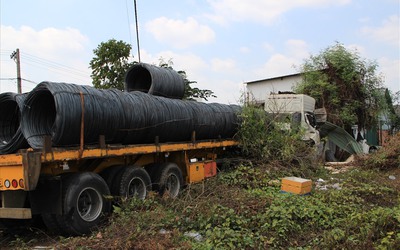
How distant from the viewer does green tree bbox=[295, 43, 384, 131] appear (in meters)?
19.4

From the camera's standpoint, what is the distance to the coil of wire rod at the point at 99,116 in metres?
5.78

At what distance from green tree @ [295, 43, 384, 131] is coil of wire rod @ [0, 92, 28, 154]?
15290 millimetres

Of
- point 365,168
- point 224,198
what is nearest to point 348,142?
point 365,168

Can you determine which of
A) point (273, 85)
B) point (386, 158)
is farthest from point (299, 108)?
point (273, 85)

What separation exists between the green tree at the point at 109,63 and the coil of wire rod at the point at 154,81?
9701 millimetres

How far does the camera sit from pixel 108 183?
259 inches

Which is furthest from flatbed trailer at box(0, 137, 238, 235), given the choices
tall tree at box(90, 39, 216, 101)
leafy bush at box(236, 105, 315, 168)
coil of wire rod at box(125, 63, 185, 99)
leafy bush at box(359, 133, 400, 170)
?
tall tree at box(90, 39, 216, 101)

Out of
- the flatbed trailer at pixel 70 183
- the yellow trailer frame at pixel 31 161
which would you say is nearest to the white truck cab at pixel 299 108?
the flatbed trailer at pixel 70 183

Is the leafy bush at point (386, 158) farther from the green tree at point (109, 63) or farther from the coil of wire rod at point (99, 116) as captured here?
the green tree at point (109, 63)

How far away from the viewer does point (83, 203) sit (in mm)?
5883

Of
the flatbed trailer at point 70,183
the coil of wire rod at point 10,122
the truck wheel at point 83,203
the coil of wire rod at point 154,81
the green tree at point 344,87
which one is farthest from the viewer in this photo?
the green tree at point 344,87

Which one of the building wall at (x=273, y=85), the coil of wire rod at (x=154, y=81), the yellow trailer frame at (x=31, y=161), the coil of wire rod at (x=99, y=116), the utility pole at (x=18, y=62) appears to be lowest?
the yellow trailer frame at (x=31, y=161)

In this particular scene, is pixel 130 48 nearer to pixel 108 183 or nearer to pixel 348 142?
pixel 348 142

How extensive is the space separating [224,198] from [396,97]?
27.1m
